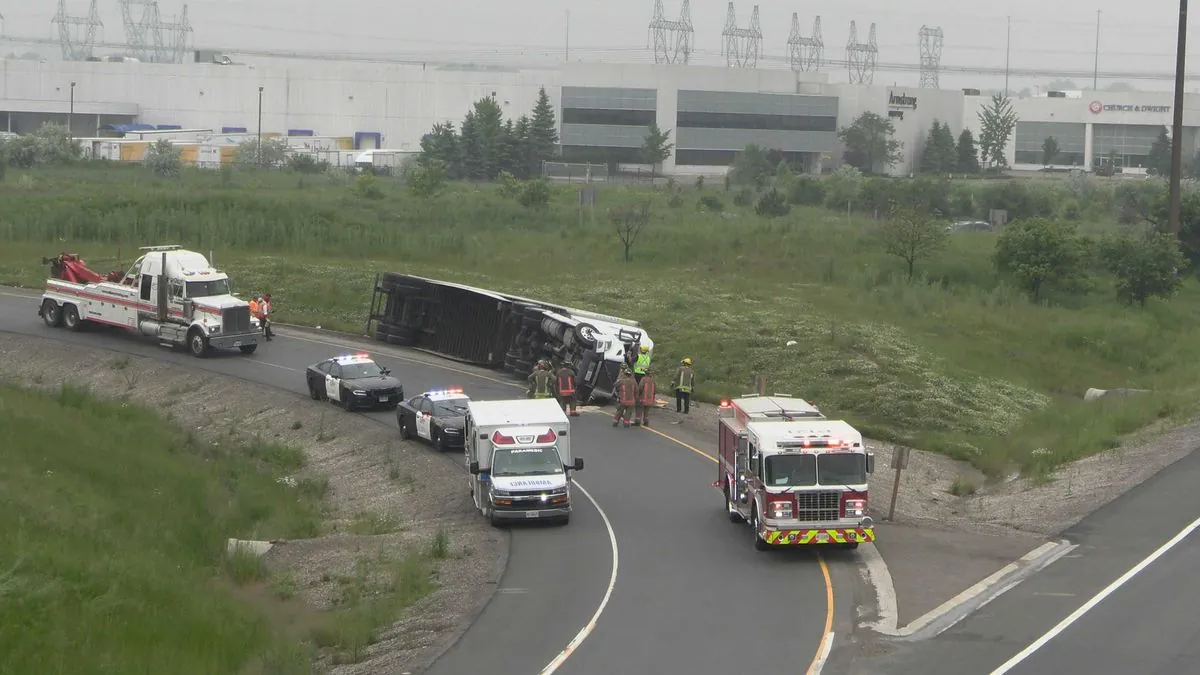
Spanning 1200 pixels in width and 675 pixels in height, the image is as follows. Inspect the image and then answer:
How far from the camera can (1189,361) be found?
59344mm

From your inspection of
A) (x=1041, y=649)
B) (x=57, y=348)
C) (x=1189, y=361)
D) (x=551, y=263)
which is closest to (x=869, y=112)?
(x=551, y=263)

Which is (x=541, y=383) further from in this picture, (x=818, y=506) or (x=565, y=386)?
(x=818, y=506)

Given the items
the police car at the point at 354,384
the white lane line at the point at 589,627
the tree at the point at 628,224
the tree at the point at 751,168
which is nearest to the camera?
the white lane line at the point at 589,627

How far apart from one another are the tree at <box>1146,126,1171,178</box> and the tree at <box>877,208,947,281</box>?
9084 cm

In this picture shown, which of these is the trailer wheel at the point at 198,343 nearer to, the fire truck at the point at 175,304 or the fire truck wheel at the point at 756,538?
the fire truck at the point at 175,304

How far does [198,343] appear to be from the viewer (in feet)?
170

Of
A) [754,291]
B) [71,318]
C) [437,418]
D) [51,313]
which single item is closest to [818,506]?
[437,418]

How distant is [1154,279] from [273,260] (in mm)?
42608

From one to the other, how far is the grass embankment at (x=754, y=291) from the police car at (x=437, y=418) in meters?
12.1

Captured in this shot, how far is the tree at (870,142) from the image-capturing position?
160m

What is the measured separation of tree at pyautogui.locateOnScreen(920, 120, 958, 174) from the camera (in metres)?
167

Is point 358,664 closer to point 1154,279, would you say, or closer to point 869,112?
point 1154,279

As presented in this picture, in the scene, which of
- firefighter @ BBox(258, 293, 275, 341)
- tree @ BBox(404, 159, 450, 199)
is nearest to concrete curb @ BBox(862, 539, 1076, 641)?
firefighter @ BBox(258, 293, 275, 341)

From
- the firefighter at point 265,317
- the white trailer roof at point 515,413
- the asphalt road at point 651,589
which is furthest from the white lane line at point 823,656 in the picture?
the firefighter at point 265,317
